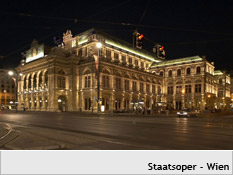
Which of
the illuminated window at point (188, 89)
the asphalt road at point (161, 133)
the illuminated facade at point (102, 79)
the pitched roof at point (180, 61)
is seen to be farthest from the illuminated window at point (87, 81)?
the illuminated window at point (188, 89)

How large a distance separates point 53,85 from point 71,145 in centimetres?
4444

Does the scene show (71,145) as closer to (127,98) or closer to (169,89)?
(127,98)

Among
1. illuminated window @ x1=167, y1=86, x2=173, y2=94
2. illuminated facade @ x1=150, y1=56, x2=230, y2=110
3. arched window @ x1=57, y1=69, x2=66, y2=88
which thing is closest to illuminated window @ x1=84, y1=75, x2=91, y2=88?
arched window @ x1=57, y1=69, x2=66, y2=88

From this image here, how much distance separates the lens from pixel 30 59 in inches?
2559

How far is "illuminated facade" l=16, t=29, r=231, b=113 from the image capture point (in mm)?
51906

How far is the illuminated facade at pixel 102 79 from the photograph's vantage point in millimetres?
51906

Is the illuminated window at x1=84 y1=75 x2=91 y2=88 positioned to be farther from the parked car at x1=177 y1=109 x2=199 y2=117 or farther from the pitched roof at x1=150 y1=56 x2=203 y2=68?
the pitched roof at x1=150 y1=56 x2=203 y2=68

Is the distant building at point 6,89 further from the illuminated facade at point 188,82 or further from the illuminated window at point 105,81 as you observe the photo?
the illuminated facade at point 188,82

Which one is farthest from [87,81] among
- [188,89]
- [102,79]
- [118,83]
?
[188,89]

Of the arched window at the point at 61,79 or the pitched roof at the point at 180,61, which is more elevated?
the pitched roof at the point at 180,61

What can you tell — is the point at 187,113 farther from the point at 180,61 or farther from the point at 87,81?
the point at 180,61

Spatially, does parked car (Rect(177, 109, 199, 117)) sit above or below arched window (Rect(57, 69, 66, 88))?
below

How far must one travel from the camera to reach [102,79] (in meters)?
51.6

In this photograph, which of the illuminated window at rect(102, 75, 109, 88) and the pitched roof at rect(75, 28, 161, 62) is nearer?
the illuminated window at rect(102, 75, 109, 88)
